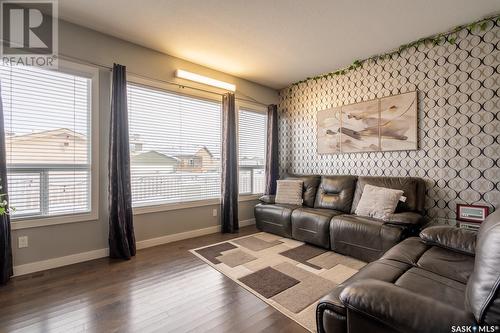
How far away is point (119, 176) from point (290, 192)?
2.56 metres

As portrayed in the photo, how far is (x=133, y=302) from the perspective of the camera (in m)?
1.96

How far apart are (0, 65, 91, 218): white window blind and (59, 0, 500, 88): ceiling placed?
2.61 ft

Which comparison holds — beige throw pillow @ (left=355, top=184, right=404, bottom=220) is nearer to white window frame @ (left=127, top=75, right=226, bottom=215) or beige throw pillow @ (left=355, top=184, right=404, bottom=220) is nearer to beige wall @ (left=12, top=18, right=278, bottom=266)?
white window frame @ (left=127, top=75, right=226, bottom=215)

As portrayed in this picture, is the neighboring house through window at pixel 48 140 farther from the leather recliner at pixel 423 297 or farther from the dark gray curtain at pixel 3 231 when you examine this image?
the leather recliner at pixel 423 297

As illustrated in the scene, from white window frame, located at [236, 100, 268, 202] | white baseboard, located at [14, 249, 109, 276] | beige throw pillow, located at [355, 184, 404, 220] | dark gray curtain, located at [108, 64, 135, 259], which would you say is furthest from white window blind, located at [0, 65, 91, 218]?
beige throw pillow, located at [355, 184, 404, 220]

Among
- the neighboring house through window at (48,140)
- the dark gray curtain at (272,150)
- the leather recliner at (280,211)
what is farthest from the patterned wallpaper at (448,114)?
the neighboring house through window at (48,140)

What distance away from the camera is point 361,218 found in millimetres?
2918

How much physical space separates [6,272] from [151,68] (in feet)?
9.08

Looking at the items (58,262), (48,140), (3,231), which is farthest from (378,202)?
(3,231)

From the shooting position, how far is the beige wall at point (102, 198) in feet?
8.37

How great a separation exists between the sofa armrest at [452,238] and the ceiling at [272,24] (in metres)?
2.18

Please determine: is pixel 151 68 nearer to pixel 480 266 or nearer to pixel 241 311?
pixel 241 311

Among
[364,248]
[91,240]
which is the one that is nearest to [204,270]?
[91,240]

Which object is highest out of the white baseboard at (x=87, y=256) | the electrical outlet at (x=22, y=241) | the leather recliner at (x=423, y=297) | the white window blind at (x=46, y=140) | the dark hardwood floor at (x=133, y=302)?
the white window blind at (x=46, y=140)
